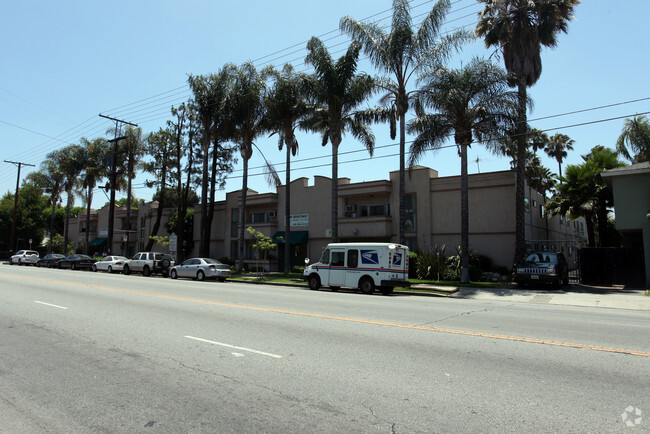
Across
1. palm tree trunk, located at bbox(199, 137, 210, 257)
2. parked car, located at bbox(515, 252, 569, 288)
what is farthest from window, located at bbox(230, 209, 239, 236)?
parked car, located at bbox(515, 252, 569, 288)

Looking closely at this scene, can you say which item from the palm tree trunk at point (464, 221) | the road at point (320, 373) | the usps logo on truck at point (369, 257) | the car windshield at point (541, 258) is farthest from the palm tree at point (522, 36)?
the road at point (320, 373)

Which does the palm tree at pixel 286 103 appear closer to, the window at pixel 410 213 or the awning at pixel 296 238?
the awning at pixel 296 238

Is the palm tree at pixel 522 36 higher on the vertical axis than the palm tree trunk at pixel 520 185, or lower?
higher

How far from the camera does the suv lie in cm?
2992

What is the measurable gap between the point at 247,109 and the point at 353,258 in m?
16.5

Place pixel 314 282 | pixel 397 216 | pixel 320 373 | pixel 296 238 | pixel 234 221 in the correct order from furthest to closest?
pixel 234 221
pixel 296 238
pixel 397 216
pixel 314 282
pixel 320 373

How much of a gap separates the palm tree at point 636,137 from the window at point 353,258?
689 inches

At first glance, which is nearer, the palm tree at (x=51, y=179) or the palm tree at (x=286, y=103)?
the palm tree at (x=286, y=103)

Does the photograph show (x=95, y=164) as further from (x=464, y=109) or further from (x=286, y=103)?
(x=464, y=109)

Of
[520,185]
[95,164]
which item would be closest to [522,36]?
[520,185]

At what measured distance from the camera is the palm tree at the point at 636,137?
2348 centimetres

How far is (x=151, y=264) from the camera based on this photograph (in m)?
29.9

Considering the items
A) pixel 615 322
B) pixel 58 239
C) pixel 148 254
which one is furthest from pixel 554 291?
pixel 58 239

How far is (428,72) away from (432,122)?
2791 mm
